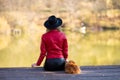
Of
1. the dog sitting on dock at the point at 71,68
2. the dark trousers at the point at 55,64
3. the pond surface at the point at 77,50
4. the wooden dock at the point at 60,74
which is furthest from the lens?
the pond surface at the point at 77,50

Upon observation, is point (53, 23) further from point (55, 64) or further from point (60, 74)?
point (60, 74)

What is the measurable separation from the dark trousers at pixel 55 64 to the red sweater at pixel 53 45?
0.03m

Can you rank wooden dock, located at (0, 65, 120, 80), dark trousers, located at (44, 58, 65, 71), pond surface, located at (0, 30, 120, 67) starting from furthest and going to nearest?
pond surface, located at (0, 30, 120, 67) → dark trousers, located at (44, 58, 65, 71) → wooden dock, located at (0, 65, 120, 80)

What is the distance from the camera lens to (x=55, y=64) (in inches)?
115

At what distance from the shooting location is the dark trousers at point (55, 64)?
9.63ft

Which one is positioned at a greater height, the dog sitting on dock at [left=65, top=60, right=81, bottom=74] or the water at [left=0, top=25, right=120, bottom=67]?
the dog sitting on dock at [left=65, top=60, right=81, bottom=74]

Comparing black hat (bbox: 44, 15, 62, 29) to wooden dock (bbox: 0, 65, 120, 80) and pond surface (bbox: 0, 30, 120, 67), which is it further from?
pond surface (bbox: 0, 30, 120, 67)

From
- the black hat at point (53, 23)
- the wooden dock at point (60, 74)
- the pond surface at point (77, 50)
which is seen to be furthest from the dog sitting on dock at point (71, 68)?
the pond surface at point (77, 50)

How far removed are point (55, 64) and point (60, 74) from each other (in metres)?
0.14

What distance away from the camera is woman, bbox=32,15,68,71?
116 inches

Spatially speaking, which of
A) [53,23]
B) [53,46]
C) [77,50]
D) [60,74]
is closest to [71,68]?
[60,74]

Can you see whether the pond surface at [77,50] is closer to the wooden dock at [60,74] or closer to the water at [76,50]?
the water at [76,50]

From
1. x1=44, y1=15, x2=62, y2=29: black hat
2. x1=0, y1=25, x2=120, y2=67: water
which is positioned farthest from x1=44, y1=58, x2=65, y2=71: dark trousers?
x1=0, y1=25, x2=120, y2=67: water

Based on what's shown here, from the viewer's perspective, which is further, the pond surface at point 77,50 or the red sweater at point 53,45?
the pond surface at point 77,50
